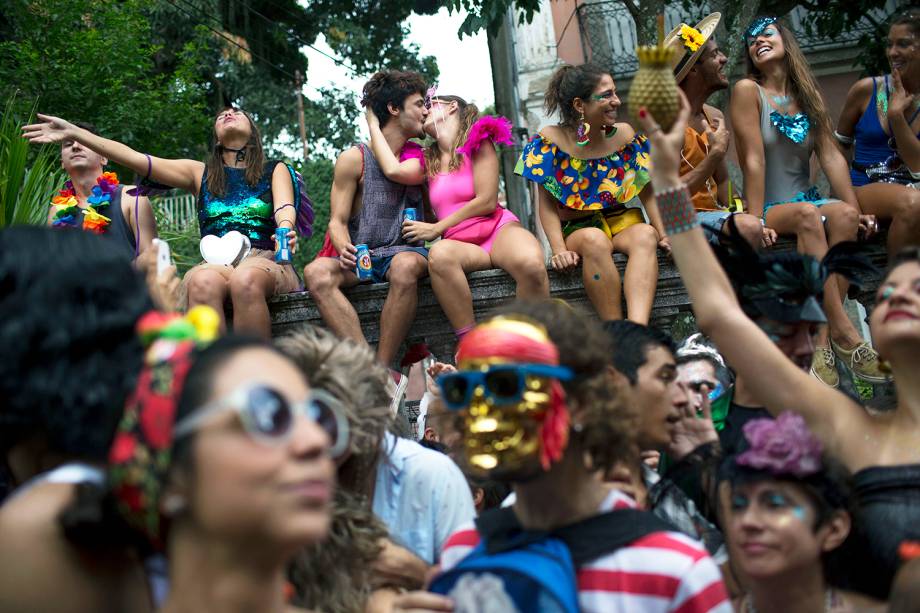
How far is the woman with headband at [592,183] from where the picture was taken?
18.8ft

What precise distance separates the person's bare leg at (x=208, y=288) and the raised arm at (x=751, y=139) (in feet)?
9.27

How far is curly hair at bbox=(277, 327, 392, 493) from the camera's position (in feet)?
10.3

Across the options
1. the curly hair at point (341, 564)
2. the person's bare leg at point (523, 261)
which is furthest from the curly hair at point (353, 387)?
the person's bare leg at point (523, 261)

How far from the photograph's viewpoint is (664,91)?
110 inches

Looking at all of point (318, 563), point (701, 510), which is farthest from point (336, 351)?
point (701, 510)

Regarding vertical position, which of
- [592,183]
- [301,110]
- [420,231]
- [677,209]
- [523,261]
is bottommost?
[677,209]

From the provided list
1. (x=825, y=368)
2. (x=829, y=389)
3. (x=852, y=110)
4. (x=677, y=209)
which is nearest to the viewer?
(x=677, y=209)

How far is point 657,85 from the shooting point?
279cm

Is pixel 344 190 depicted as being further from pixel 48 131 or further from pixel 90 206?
pixel 48 131

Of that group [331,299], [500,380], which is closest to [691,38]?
[331,299]

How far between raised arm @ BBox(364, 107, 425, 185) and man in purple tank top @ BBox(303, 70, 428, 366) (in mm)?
72

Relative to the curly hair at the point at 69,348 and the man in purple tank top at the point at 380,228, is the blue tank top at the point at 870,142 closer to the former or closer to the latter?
the man in purple tank top at the point at 380,228

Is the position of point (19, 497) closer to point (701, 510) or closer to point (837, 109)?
point (701, 510)

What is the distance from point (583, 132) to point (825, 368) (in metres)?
1.76
